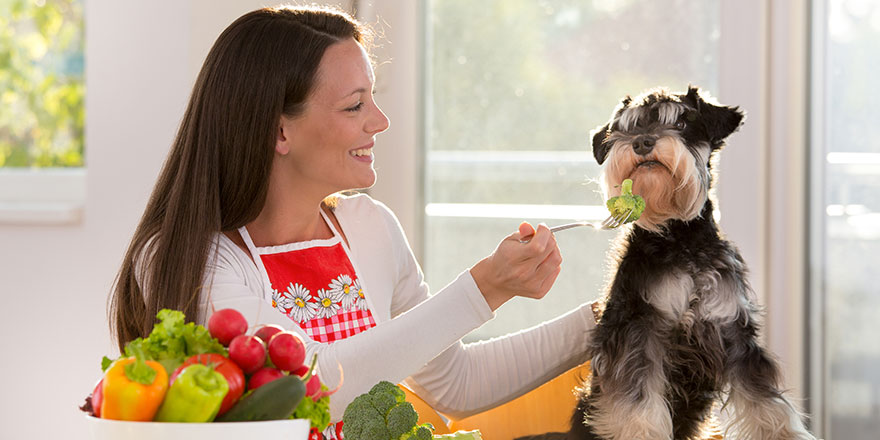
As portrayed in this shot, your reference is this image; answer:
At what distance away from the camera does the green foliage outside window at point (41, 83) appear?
358 centimetres

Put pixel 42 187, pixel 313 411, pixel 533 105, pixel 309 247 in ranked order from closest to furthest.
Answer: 1. pixel 313 411
2. pixel 309 247
3. pixel 533 105
4. pixel 42 187

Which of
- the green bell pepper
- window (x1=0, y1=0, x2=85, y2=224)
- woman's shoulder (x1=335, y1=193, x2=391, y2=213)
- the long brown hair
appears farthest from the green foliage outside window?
the green bell pepper

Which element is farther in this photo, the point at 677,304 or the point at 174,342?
the point at 677,304

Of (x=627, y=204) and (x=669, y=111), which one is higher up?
(x=669, y=111)

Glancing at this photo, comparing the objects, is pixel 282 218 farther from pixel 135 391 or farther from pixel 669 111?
pixel 135 391

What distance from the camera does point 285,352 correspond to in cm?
89

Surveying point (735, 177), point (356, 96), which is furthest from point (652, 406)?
point (735, 177)

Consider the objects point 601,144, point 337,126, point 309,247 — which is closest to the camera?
point 601,144

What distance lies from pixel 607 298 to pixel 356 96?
1.89 ft

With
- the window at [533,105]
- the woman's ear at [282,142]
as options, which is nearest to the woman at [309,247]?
the woman's ear at [282,142]

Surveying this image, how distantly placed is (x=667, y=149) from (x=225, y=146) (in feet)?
2.48

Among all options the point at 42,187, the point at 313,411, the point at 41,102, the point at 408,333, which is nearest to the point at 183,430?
the point at 313,411

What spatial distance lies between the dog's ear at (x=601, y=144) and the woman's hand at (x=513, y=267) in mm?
167

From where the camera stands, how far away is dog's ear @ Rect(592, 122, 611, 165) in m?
1.44
